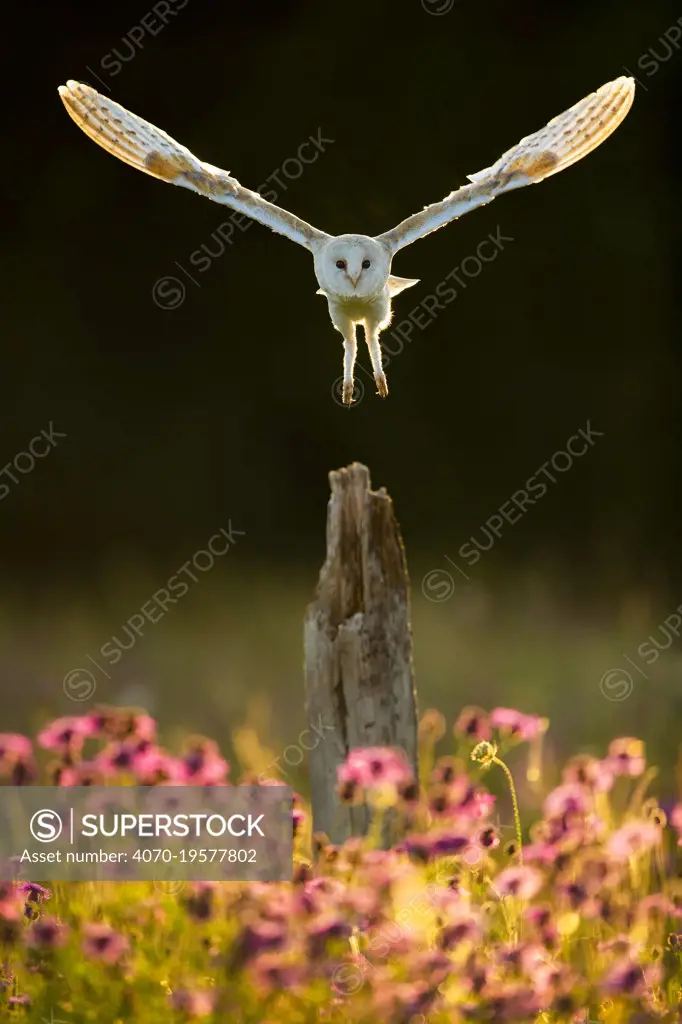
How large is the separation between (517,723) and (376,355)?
70 cm

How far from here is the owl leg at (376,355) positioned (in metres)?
2.03

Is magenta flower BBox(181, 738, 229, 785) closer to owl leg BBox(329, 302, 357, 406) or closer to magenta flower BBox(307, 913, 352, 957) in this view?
magenta flower BBox(307, 913, 352, 957)

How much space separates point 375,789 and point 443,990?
1.21 ft

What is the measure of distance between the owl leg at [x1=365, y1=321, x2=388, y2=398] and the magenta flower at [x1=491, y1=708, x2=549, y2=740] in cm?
60

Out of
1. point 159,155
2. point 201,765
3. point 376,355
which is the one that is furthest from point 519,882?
point 159,155

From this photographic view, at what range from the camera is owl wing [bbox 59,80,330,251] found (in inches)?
81.9

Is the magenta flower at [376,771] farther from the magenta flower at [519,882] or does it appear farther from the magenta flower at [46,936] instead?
the magenta flower at [46,936]

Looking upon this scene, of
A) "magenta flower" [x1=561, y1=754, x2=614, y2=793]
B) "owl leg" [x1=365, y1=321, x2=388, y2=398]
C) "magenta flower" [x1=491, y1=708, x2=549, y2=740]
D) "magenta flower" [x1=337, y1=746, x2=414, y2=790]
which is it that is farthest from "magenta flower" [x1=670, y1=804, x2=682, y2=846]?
"owl leg" [x1=365, y1=321, x2=388, y2=398]

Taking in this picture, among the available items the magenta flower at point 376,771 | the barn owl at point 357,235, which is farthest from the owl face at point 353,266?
the magenta flower at point 376,771

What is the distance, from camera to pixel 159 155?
7.04ft

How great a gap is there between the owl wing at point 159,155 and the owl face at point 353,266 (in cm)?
14

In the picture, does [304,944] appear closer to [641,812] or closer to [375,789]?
[375,789]

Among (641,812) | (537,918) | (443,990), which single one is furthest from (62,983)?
(641,812)

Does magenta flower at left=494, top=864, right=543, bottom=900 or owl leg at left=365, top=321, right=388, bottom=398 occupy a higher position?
owl leg at left=365, top=321, right=388, bottom=398
